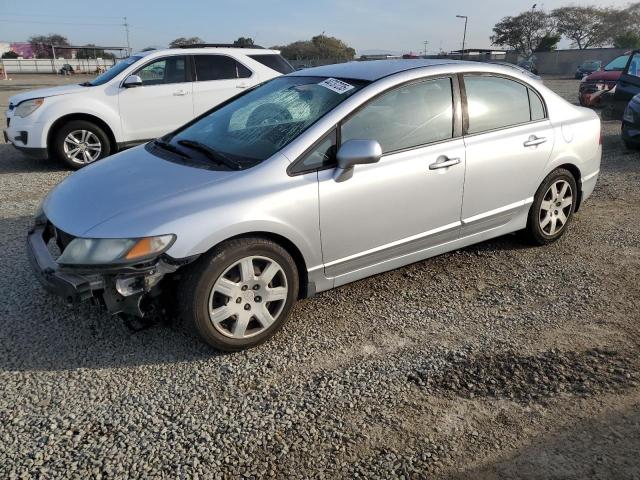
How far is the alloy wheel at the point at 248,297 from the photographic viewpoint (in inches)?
115

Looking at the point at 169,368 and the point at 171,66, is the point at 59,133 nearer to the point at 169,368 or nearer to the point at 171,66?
the point at 171,66

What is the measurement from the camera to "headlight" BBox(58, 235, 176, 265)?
270 centimetres

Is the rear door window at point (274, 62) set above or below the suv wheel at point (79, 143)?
above

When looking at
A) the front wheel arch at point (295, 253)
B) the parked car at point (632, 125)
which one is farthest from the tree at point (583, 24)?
the front wheel arch at point (295, 253)

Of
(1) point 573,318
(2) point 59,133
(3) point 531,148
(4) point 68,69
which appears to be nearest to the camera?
(1) point 573,318

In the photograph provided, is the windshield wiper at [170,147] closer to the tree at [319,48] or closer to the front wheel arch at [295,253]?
the front wheel arch at [295,253]

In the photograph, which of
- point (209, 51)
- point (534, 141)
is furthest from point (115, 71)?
point (534, 141)

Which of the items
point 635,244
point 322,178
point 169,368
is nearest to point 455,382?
point 322,178

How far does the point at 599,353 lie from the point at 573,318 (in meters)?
0.43

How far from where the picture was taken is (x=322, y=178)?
3.14 meters

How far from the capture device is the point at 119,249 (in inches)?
107

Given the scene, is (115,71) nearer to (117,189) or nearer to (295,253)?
(117,189)

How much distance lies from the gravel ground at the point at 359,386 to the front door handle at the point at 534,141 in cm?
103

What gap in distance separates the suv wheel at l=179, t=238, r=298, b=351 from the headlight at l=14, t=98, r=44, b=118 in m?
5.99
